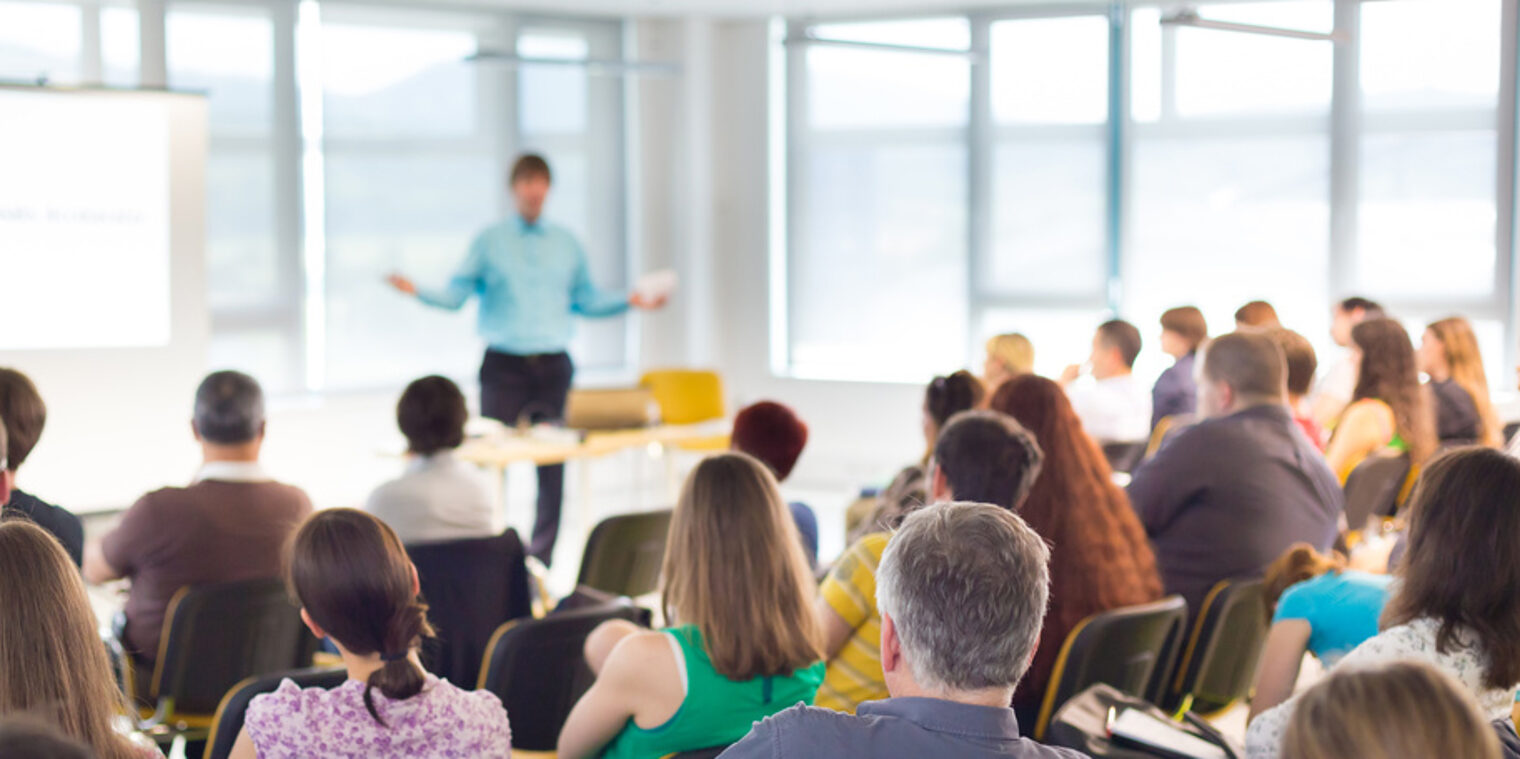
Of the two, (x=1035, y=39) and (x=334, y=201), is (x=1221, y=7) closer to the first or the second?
(x=1035, y=39)

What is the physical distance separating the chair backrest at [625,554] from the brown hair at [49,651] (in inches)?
92.7

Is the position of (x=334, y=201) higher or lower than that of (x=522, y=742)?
higher

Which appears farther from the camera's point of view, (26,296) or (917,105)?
(917,105)

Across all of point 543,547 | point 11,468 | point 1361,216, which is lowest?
point 543,547

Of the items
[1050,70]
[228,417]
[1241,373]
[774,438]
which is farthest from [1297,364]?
[1050,70]

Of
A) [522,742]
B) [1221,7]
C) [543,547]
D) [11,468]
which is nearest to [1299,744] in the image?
[522,742]

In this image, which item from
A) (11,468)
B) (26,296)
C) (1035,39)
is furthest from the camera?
(1035,39)

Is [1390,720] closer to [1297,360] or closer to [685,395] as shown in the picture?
[1297,360]

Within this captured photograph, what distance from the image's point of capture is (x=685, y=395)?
823cm

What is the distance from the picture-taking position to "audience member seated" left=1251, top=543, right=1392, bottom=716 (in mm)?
2760

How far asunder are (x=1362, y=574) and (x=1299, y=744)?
1767 mm

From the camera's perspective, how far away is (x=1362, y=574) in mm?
2908

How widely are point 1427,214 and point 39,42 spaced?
716cm

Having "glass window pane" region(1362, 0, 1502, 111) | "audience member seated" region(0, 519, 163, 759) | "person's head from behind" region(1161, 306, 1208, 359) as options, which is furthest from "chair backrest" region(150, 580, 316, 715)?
"glass window pane" region(1362, 0, 1502, 111)
